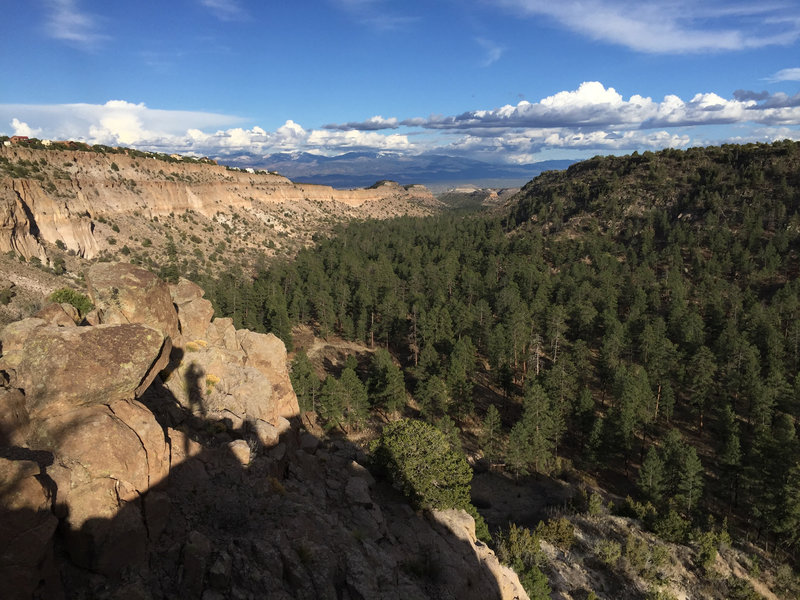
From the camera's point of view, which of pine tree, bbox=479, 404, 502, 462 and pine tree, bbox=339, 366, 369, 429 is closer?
pine tree, bbox=479, 404, 502, 462

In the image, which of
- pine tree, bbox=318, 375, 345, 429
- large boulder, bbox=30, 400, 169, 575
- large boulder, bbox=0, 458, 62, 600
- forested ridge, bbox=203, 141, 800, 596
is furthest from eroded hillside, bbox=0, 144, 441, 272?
large boulder, bbox=0, 458, 62, 600

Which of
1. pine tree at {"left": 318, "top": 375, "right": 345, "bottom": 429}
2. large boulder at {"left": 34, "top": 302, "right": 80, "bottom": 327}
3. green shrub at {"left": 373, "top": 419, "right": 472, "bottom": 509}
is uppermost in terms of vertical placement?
large boulder at {"left": 34, "top": 302, "right": 80, "bottom": 327}

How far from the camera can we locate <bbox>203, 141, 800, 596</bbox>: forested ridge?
4325cm

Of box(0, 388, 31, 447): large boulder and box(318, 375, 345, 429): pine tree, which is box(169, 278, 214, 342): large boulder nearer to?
box(0, 388, 31, 447): large boulder

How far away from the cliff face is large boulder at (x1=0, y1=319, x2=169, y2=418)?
2456 inches

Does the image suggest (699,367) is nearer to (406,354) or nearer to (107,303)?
(406,354)

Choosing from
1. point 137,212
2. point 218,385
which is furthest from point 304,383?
point 137,212

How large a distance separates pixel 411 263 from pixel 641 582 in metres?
90.6

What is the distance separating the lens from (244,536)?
14055 millimetres

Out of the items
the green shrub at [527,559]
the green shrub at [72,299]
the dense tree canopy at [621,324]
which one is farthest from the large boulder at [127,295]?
the dense tree canopy at [621,324]

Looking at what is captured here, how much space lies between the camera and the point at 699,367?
54781 mm

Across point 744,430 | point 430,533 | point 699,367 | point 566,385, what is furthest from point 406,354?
point 430,533

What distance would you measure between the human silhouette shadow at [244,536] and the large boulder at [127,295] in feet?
12.3

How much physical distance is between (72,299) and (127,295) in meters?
6.98
